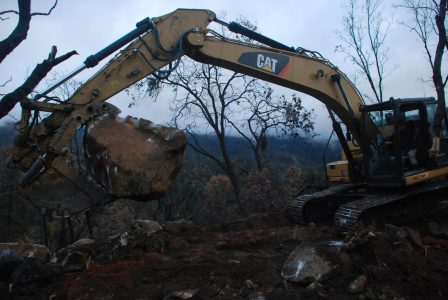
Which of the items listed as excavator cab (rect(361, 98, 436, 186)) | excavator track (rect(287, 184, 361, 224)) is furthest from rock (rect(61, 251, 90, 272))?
excavator cab (rect(361, 98, 436, 186))

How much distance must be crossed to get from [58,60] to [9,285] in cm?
309

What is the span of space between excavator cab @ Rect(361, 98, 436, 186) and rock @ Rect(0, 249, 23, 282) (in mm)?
5886

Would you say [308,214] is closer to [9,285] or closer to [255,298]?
[255,298]

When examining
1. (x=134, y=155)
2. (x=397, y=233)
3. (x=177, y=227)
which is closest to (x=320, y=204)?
(x=397, y=233)

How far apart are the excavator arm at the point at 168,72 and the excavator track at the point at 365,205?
103cm

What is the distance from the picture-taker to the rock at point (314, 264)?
489 cm

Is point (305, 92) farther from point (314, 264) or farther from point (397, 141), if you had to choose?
point (314, 264)

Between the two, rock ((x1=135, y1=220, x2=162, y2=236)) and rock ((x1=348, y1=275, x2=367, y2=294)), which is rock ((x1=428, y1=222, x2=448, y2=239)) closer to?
rock ((x1=348, y1=275, x2=367, y2=294))

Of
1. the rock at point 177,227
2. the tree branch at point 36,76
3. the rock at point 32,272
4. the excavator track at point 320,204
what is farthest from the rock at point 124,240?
the excavator track at point 320,204

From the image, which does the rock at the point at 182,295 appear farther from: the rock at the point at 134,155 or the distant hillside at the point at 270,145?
the distant hillside at the point at 270,145

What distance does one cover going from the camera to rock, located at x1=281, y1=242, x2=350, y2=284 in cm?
489

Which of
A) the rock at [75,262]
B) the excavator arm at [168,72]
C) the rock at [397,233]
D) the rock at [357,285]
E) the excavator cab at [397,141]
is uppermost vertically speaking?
the excavator arm at [168,72]

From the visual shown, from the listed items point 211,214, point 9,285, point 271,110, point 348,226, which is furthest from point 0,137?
point 348,226

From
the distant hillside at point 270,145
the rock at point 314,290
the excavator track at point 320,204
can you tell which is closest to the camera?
the rock at point 314,290
